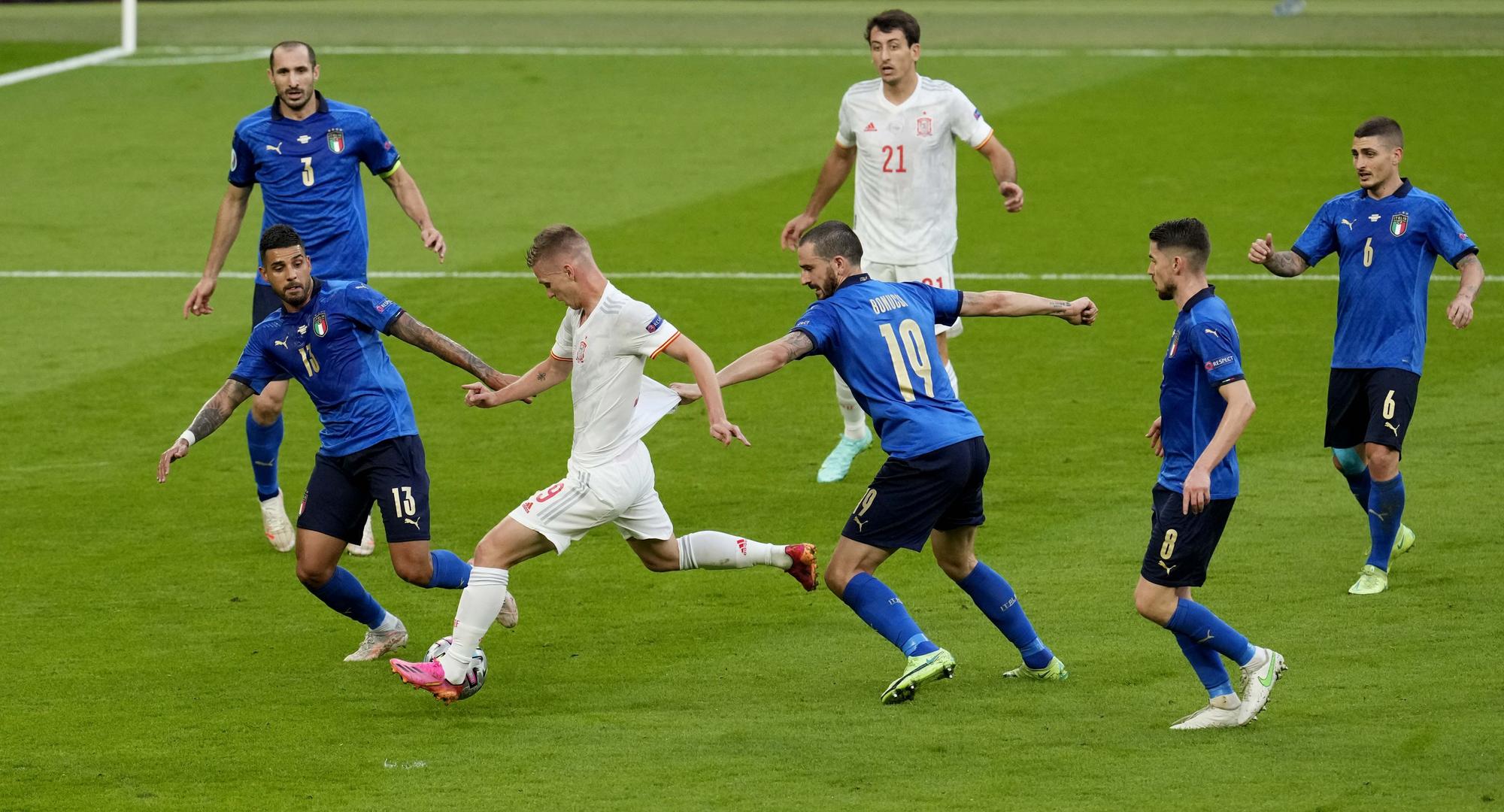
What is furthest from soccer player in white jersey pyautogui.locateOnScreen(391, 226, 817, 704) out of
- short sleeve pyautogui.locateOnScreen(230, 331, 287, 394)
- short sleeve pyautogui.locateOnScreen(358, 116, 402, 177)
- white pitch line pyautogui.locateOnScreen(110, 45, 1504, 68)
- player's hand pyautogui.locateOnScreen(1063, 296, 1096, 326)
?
white pitch line pyautogui.locateOnScreen(110, 45, 1504, 68)

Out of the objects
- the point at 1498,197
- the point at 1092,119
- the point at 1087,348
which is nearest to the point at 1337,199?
the point at 1087,348

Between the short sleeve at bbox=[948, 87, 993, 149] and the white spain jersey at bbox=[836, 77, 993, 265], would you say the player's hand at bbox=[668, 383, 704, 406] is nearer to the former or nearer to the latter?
the white spain jersey at bbox=[836, 77, 993, 265]

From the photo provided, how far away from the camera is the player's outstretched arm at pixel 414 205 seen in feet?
35.6

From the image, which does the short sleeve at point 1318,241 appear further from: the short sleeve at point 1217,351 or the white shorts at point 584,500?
the white shorts at point 584,500

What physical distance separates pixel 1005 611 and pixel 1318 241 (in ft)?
9.04

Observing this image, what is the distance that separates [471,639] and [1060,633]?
2743 mm

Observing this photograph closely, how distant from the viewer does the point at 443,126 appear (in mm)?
24031

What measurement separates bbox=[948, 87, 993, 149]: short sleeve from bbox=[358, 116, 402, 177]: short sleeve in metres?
3.33

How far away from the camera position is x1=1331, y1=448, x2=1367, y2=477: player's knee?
9.79 meters

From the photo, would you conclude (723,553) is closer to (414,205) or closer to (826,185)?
(414,205)

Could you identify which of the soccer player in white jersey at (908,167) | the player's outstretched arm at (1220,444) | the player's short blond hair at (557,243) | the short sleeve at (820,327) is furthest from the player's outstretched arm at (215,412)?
the soccer player in white jersey at (908,167)

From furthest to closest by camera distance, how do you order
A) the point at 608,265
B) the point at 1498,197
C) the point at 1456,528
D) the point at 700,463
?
the point at 1498,197 → the point at 608,265 → the point at 700,463 → the point at 1456,528

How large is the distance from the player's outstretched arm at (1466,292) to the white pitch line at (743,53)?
1763 centimetres

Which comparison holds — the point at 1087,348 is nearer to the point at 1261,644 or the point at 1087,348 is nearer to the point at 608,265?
the point at 608,265
